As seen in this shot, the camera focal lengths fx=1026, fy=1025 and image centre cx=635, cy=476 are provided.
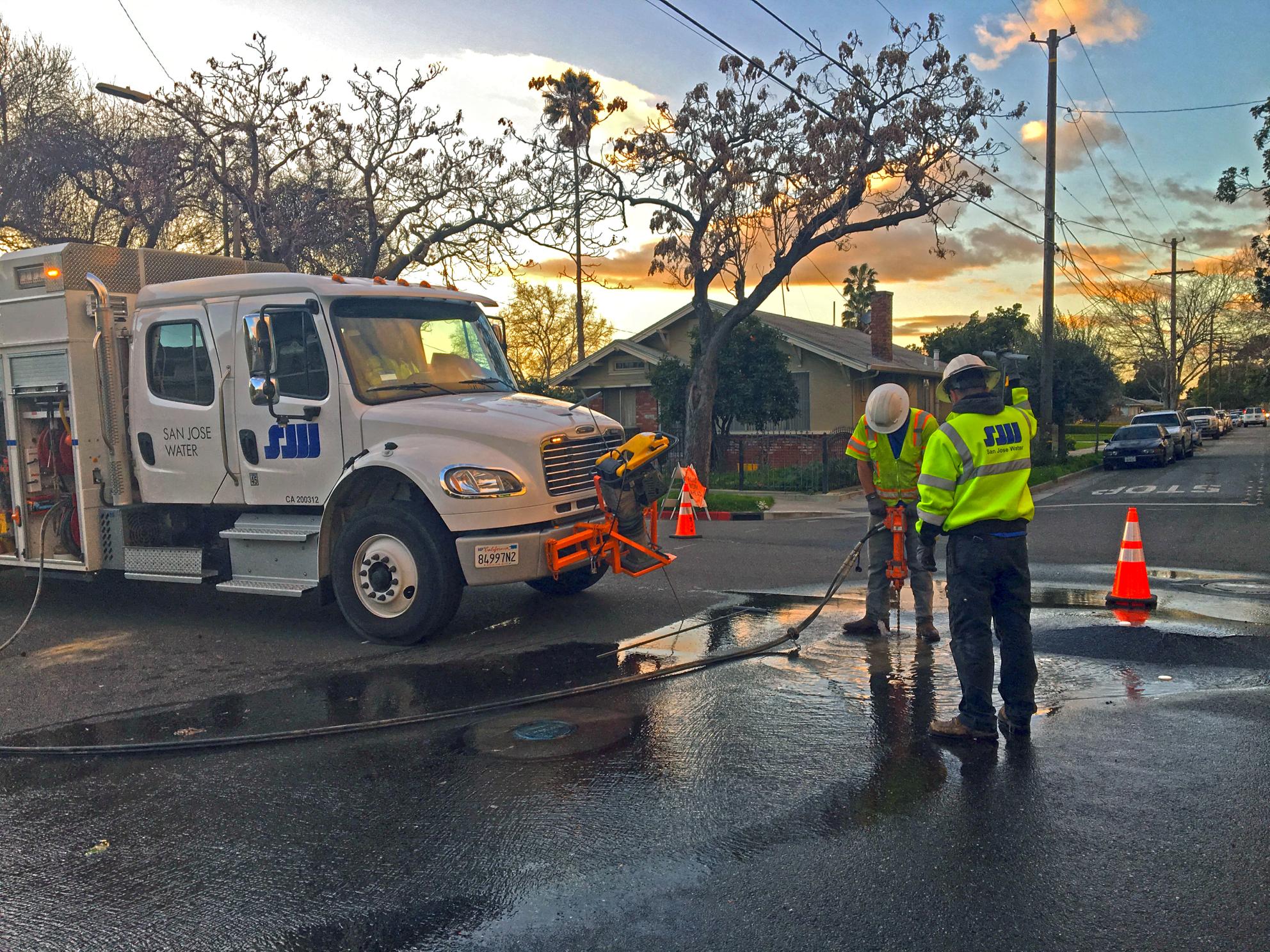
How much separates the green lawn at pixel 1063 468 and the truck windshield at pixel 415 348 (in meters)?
17.5

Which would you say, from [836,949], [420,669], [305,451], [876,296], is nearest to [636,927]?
[836,949]

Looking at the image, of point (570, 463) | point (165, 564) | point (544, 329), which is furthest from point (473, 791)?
point (544, 329)

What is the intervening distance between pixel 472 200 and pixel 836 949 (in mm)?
22453

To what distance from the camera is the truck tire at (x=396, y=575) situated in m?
7.45

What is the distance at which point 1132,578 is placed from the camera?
8648 mm

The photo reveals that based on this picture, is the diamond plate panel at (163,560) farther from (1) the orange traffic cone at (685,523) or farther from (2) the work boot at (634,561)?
(1) the orange traffic cone at (685,523)

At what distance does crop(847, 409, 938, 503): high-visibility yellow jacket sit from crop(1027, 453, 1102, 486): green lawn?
673 inches

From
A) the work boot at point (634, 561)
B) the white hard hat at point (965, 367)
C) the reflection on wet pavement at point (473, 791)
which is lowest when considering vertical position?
the reflection on wet pavement at point (473, 791)

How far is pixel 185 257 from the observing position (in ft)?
30.6

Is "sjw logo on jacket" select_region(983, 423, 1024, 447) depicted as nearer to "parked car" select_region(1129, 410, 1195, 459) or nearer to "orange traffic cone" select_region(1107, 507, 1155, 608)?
"orange traffic cone" select_region(1107, 507, 1155, 608)

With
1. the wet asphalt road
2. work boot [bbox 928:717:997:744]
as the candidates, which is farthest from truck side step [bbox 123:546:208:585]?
work boot [bbox 928:717:997:744]

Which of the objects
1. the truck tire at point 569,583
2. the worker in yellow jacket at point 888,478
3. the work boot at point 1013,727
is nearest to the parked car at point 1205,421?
the truck tire at point 569,583

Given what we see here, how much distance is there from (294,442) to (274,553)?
3.01ft

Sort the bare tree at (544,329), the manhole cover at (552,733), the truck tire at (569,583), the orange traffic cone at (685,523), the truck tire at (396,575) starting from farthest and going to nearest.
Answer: the bare tree at (544,329)
the orange traffic cone at (685,523)
the truck tire at (569,583)
the truck tire at (396,575)
the manhole cover at (552,733)
